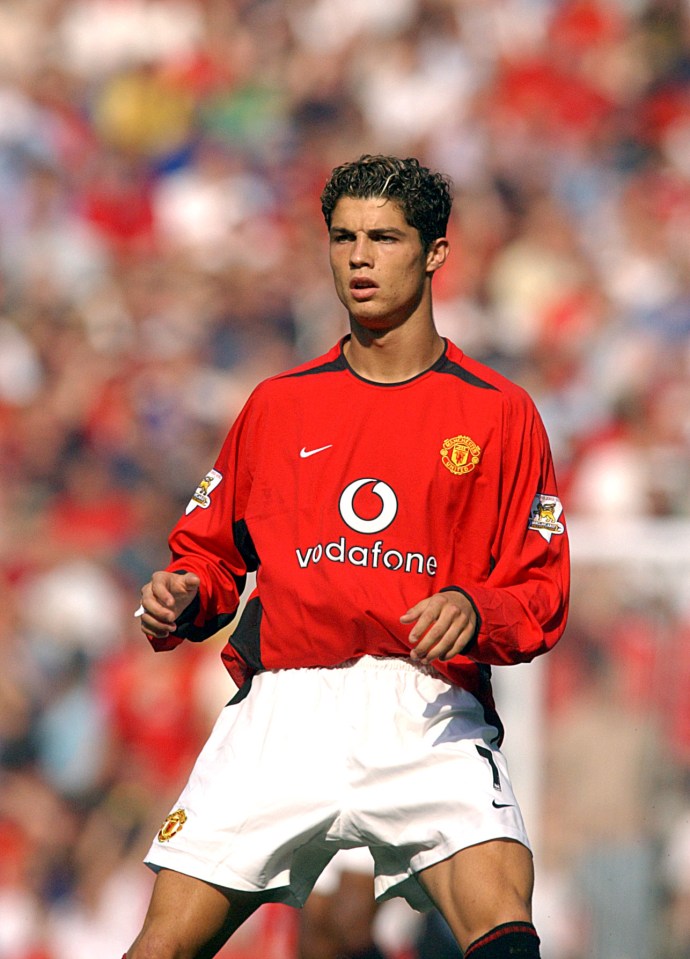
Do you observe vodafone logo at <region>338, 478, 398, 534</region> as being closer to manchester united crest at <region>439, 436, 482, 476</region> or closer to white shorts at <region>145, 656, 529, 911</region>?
manchester united crest at <region>439, 436, 482, 476</region>

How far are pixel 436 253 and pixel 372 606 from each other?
2.75 ft

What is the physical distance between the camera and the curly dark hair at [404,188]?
3.20 m

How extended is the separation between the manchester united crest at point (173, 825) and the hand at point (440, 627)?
2.24 feet

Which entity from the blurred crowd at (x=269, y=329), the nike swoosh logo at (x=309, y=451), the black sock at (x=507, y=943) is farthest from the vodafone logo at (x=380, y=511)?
the blurred crowd at (x=269, y=329)

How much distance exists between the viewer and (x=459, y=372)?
3.28 meters

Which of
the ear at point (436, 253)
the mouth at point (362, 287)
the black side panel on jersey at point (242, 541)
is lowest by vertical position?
the black side panel on jersey at point (242, 541)

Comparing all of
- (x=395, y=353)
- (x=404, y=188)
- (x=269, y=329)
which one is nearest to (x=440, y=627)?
(x=395, y=353)

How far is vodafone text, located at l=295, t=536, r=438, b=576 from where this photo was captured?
3.09 meters

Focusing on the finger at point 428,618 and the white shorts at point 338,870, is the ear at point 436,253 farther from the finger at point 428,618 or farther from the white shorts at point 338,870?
the white shorts at point 338,870

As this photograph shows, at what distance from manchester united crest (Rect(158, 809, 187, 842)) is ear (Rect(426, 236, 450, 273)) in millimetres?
1328

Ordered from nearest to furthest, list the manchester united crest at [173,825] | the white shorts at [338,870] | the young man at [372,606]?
the young man at [372,606]
the manchester united crest at [173,825]
the white shorts at [338,870]

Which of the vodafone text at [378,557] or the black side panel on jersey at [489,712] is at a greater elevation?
the vodafone text at [378,557]

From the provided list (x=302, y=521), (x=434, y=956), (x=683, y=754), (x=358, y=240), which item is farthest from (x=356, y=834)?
(x=683, y=754)

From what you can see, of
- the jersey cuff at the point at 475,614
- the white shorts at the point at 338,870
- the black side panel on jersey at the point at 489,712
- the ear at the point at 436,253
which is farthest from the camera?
the white shorts at the point at 338,870
